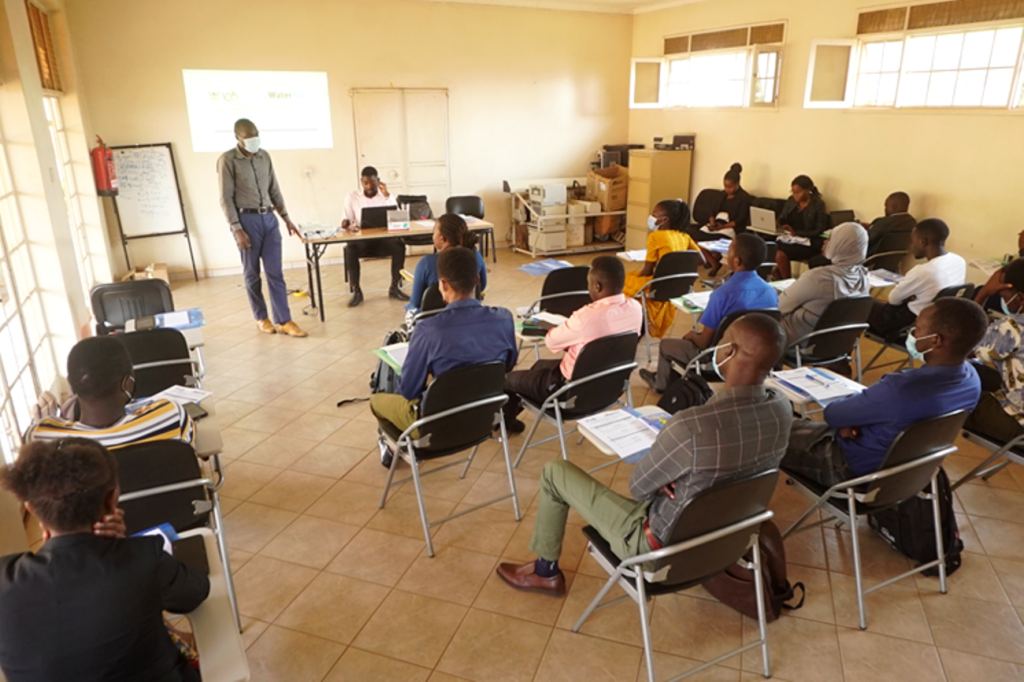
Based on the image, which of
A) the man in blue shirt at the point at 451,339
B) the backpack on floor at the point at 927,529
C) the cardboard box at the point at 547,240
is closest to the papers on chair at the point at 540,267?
the man in blue shirt at the point at 451,339

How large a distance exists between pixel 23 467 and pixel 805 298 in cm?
407

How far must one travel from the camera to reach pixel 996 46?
5762 mm

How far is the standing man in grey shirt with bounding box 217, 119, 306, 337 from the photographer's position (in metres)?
5.43

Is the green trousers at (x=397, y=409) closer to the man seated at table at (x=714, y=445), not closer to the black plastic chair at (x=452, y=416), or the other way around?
the black plastic chair at (x=452, y=416)

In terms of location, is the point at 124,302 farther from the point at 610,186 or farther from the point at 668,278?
the point at 610,186

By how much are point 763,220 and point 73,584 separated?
7390 mm

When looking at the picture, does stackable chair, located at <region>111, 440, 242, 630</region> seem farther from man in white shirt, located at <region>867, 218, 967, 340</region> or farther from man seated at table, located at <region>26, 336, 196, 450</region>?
man in white shirt, located at <region>867, 218, 967, 340</region>

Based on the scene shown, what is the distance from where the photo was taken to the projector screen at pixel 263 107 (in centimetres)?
762

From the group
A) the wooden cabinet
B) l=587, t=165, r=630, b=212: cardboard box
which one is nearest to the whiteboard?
l=587, t=165, r=630, b=212: cardboard box

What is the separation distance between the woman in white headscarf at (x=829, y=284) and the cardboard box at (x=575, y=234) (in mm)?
5238

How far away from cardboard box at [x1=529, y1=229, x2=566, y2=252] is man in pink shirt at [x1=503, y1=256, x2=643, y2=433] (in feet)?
18.1

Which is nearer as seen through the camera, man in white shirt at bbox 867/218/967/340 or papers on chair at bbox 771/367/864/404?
papers on chair at bbox 771/367/864/404

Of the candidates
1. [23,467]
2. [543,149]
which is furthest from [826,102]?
[23,467]

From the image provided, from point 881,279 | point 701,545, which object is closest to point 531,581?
point 701,545
